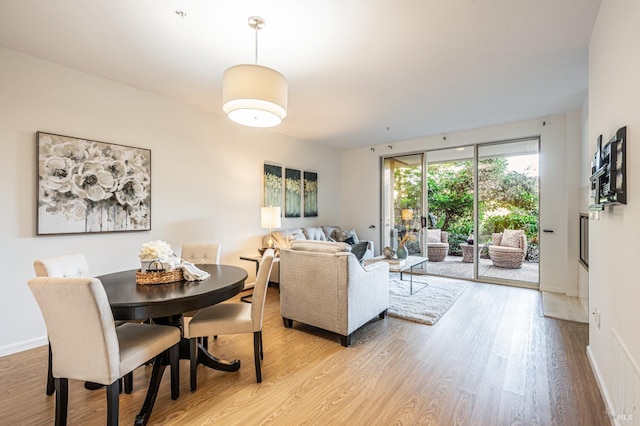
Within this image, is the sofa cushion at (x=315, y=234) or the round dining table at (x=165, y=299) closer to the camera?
the round dining table at (x=165, y=299)

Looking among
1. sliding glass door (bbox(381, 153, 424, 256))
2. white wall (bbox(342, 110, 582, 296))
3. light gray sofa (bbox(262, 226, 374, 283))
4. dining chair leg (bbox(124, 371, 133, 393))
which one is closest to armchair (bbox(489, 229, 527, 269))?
white wall (bbox(342, 110, 582, 296))

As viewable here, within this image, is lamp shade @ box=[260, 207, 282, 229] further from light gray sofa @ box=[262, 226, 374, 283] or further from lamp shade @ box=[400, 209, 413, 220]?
lamp shade @ box=[400, 209, 413, 220]

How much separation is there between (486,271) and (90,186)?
6355 millimetres

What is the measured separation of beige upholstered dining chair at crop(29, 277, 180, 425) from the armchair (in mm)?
6089

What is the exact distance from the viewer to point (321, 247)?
113 inches

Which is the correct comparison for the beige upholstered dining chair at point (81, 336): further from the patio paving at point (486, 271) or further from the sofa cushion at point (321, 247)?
the patio paving at point (486, 271)

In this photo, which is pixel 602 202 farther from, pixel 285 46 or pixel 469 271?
pixel 469 271

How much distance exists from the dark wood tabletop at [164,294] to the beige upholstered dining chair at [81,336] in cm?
12

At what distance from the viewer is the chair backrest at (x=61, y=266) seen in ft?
6.17

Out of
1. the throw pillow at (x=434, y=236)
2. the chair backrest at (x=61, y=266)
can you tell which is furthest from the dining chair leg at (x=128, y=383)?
the throw pillow at (x=434, y=236)

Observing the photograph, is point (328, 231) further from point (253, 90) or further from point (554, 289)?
point (253, 90)

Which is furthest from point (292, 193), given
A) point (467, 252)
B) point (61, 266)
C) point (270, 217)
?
point (467, 252)

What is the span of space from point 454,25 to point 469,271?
195 inches

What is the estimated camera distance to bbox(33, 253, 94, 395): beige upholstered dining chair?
1.88 m
